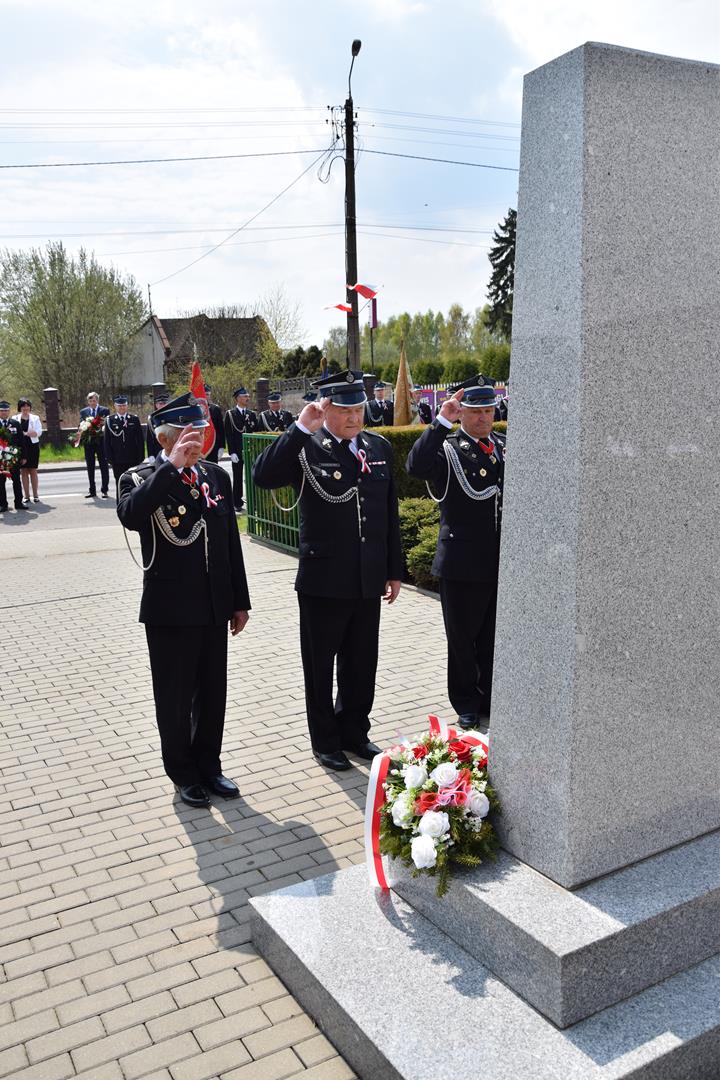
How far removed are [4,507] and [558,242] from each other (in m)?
15.5

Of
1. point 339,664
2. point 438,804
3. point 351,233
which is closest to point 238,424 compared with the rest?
point 351,233

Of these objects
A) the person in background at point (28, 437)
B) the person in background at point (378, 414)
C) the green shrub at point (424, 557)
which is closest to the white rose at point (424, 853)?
the green shrub at point (424, 557)

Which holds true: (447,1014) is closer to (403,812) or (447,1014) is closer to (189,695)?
(403,812)

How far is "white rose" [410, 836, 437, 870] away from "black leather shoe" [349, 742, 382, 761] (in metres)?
2.01

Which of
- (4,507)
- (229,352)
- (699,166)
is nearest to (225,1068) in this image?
(699,166)

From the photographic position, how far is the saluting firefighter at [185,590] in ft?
14.0

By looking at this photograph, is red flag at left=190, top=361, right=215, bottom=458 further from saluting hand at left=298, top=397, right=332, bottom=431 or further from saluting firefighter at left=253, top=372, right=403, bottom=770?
saluting hand at left=298, top=397, right=332, bottom=431

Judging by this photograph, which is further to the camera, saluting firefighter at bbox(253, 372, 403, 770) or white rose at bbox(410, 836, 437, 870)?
saluting firefighter at bbox(253, 372, 403, 770)

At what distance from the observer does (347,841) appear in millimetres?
4074

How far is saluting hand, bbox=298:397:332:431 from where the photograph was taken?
4574 mm

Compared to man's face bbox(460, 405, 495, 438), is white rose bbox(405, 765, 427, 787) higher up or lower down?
lower down

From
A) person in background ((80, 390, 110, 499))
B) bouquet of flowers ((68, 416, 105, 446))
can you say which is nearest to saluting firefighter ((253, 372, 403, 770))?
person in background ((80, 390, 110, 499))

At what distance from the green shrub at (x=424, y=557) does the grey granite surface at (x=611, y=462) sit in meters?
5.58

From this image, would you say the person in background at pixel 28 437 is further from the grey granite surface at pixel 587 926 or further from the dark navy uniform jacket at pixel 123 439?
the grey granite surface at pixel 587 926
